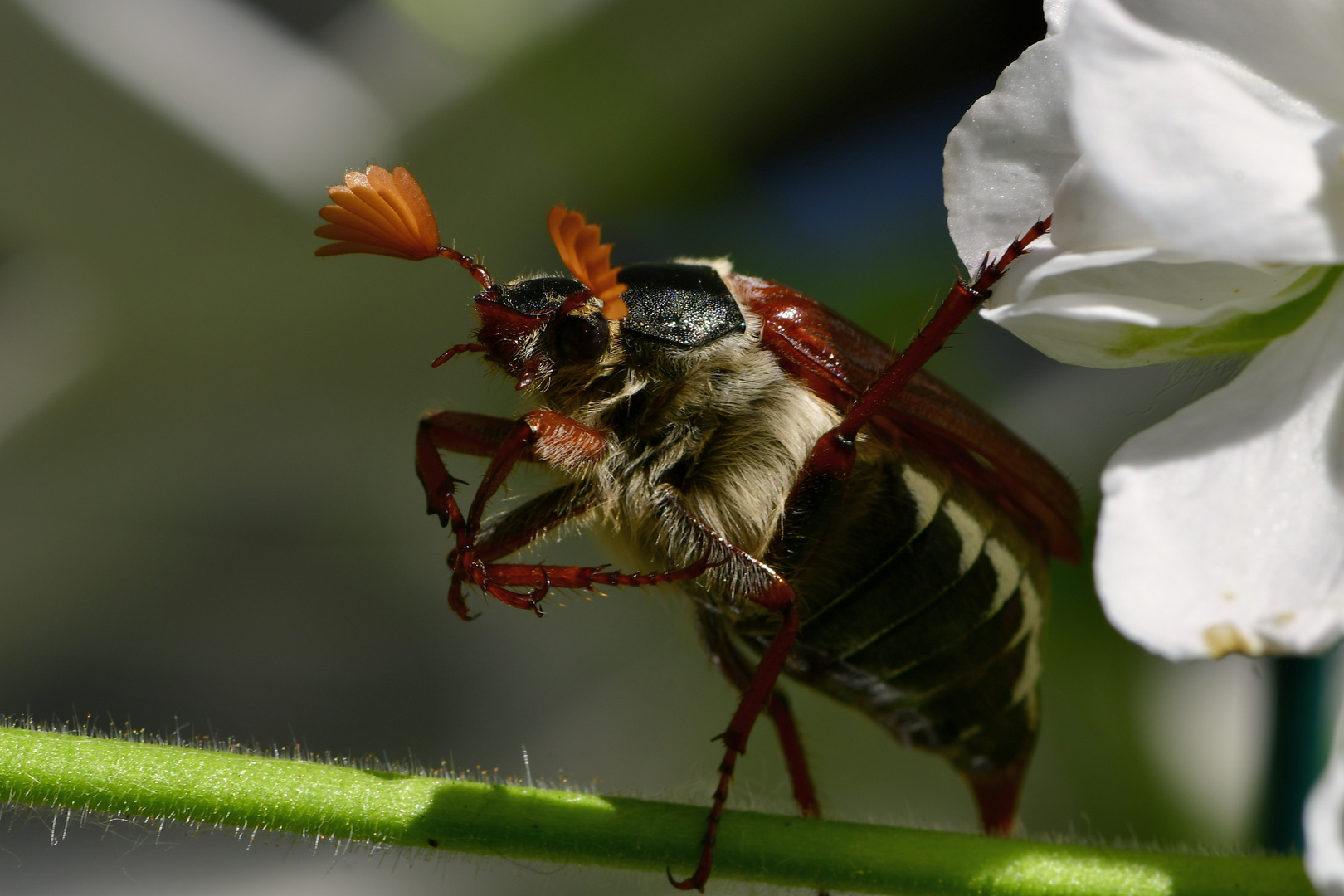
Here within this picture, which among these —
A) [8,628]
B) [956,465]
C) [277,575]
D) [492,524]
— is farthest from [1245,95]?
[8,628]

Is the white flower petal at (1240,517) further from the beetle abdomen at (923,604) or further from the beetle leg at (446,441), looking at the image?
the beetle leg at (446,441)

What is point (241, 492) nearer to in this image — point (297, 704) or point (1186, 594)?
point (297, 704)

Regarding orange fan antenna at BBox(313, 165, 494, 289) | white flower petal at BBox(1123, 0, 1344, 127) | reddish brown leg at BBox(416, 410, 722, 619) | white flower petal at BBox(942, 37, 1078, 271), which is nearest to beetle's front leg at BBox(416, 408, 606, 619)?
reddish brown leg at BBox(416, 410, 722, 619)

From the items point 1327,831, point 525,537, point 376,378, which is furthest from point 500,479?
point 376,378

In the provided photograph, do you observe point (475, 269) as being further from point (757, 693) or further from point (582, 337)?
point (757, 693)

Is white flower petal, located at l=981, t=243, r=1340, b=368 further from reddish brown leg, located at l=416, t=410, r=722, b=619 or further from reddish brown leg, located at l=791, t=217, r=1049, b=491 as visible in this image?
reddish brown leg, located at l=416, t=410, r=722, b=619
